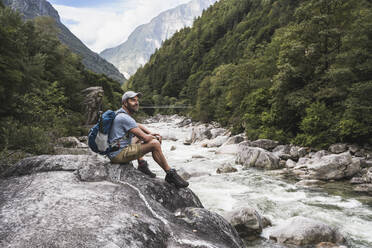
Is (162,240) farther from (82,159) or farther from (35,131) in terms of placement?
(35,131)

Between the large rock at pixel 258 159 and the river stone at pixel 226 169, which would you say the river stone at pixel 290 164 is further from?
the river stone at pixel 226 169

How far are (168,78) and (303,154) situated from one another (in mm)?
114142

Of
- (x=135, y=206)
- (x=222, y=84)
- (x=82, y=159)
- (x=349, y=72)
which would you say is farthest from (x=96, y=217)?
(x=222, y=84)

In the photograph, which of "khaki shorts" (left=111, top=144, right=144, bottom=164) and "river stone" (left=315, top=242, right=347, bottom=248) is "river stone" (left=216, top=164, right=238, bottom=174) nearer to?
"river stone" (left=315, top=242, right=347, bottom=248)

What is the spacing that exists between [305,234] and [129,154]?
486cm

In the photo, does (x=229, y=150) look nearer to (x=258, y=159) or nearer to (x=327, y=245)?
(x=258, y=159)

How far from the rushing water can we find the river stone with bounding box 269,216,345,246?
303 millimetres

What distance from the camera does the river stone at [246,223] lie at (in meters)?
6.59

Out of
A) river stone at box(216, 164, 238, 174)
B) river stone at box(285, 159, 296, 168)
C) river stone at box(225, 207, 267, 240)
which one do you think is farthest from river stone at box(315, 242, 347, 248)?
river stone at box(285, 159, 296, 168)

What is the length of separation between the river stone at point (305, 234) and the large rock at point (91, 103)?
103 feet

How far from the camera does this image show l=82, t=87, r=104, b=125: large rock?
3366 cm

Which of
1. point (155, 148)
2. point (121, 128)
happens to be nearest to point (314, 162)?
point (155, 148)

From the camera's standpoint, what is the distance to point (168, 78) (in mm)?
125312

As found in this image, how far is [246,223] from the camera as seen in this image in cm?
666
